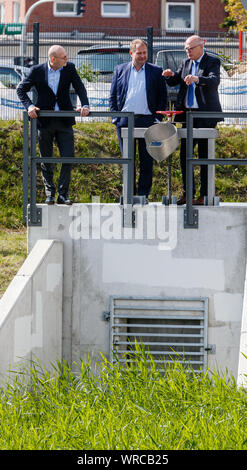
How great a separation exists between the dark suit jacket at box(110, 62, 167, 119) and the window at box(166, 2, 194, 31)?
1280 inches

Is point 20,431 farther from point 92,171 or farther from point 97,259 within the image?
point 92,171

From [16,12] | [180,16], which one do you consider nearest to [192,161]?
[180,16]

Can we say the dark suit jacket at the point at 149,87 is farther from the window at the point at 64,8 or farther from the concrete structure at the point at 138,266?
the window at the point at 64,8

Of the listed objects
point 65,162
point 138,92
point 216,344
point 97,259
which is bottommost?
point 216,344

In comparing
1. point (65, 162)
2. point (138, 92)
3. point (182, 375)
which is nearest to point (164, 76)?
point (138, 92)

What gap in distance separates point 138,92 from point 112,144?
5159 millimetres

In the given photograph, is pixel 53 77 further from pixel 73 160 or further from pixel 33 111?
pixel 73 160

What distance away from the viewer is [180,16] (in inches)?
1625

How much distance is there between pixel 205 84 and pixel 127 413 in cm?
386

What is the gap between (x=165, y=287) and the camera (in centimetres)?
930

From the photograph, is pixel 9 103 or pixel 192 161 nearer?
pixel 192 161

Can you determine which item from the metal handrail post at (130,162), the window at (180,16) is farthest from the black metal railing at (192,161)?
the window at (180,16)

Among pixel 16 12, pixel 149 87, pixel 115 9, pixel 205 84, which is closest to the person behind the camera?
pixel 205 84

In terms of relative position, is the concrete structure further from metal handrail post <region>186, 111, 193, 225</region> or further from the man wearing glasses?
the man wearing glasses
